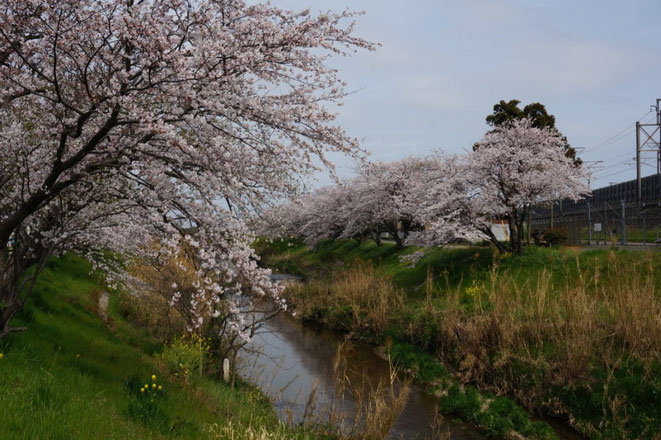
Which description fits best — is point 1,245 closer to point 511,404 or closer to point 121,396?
Answer: point 121,396

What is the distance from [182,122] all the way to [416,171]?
1069 inches

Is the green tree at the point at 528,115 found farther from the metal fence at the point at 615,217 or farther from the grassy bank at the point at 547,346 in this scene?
the grassy bank at the point at 547,346

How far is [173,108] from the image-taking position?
5.99 metres

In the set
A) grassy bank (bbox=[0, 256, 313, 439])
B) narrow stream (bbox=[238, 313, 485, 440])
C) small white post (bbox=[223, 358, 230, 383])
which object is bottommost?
narrow stream (bbox=[238, 313, 485, 440])

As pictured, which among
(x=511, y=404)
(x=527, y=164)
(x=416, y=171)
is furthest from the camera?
(x=416, y=171)

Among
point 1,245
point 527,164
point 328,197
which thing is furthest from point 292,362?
point 328,197

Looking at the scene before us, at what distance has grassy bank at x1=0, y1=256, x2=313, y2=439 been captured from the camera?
4.63m

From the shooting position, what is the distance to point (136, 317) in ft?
51.2

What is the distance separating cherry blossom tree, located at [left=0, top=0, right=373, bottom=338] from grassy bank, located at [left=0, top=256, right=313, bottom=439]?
105 centimetres

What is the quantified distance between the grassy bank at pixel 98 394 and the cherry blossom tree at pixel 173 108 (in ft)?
3.45

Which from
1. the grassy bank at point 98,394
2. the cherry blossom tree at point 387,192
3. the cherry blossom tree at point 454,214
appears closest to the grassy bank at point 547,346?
the cherry blossom tree at point 454,214

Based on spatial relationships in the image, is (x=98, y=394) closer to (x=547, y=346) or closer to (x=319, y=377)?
(x=319, y=377)

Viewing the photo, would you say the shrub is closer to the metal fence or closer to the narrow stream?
the metal fence

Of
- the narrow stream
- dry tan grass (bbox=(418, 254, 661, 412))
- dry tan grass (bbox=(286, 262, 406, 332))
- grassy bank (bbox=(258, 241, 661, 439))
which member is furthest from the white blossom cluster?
dry tan grass (bbox=(418, 254, 661, 412))
